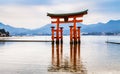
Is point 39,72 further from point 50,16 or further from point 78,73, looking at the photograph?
point 50,16

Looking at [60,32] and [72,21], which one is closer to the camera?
[72,21]

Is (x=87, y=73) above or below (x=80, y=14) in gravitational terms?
below

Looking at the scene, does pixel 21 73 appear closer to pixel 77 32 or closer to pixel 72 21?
pixel 72 21

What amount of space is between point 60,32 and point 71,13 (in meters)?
6.90

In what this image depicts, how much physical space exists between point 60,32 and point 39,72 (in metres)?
39.4

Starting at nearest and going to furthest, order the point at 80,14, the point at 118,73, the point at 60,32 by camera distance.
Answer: the point at 118,73, the point at 80,14, the point at 60,32

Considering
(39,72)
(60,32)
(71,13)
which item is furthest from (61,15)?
(39,72)

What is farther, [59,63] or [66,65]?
[59,63]

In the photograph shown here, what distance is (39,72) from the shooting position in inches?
562

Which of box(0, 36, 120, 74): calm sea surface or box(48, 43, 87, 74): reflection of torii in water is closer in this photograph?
box(0, 36, 120, 74): calm sea surface

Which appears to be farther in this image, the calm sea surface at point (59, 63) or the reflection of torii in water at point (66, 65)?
the reflection of torii in water at point (66, 65)

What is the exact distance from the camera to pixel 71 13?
4778 cm

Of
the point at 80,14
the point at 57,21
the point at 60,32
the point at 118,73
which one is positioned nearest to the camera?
the point at 118,73

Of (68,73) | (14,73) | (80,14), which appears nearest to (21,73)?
(14,73)
